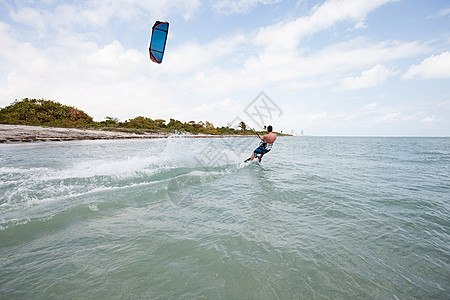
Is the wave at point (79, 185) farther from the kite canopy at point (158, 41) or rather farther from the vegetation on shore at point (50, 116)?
the vegetation on shore at point (50, 116)

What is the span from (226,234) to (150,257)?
1.49m

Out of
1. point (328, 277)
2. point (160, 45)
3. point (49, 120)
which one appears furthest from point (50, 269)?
point (49, 120)

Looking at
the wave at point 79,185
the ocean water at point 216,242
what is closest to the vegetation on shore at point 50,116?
the wave at point 79,185

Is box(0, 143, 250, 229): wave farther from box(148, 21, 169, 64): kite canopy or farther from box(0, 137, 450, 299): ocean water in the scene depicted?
box(148, 21, 169, 64): kite canopy

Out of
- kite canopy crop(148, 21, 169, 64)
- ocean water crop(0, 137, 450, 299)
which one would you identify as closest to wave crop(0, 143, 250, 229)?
ocean water crop(0, 137, 450, 299)

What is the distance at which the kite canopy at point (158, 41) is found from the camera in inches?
290

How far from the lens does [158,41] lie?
25.2ft

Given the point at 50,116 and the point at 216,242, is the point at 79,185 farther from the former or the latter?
the point at 50,116

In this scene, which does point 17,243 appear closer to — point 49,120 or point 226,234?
point 226,234

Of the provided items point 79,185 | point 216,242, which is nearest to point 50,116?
point 79,185

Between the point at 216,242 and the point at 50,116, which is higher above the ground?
the point at 50,116

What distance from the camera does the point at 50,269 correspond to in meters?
2.81

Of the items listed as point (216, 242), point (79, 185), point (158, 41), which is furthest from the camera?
point (158, 41)

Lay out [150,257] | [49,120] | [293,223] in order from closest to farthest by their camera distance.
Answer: [150,257] → [293,223] → [49,120]
